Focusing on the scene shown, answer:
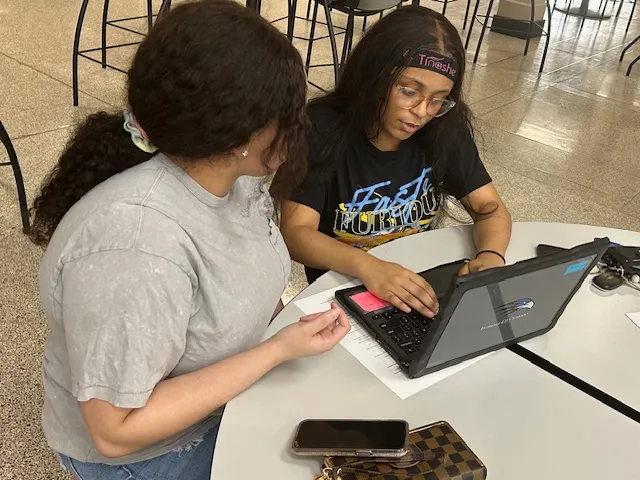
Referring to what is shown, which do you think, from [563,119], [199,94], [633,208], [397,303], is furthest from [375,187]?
[563,119]

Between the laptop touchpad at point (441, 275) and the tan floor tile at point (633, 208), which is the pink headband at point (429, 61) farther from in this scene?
the tan floor tile at point (633, 208)

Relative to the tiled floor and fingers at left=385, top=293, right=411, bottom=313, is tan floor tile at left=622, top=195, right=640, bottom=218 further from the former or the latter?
fingers at left=385, top=293, right=411, bottom=313

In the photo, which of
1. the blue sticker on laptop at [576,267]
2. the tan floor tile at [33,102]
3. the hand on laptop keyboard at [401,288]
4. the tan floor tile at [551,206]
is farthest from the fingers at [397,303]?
the tan floor tile at [33,102]

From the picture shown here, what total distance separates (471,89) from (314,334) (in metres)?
3.96

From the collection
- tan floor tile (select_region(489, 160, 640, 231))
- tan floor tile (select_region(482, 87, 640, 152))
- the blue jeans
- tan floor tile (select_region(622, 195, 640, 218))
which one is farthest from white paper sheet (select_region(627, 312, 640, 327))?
tan floor tile (select_region(482, 87, 640, 152))

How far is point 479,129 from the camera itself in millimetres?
3703

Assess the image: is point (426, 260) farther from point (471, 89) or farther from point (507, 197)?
point (471, 89)

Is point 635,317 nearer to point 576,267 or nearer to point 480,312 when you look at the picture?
point 576,267

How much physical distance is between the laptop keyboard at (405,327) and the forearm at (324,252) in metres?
0.12

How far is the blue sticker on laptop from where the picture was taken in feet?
3.19

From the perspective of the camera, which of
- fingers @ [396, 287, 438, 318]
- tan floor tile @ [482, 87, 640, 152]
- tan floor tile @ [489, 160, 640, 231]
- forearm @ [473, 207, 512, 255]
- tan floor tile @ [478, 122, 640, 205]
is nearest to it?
fingers @ [396, 287, 438, 318]

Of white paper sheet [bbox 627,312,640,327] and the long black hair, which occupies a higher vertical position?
the long black hair

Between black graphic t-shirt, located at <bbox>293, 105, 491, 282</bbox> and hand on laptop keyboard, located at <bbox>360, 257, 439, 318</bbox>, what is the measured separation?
1.07ft

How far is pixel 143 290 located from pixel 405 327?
0.49 m
